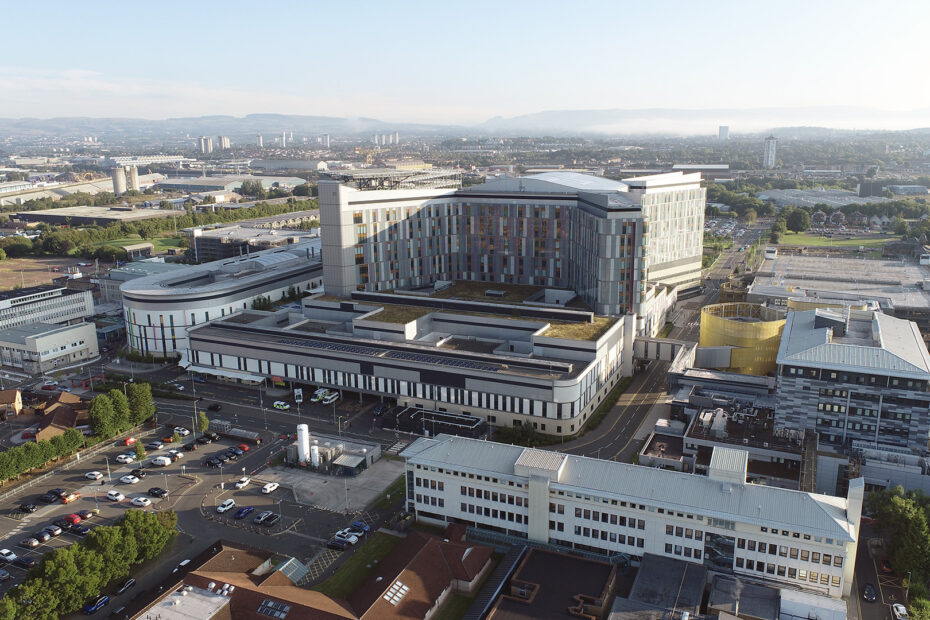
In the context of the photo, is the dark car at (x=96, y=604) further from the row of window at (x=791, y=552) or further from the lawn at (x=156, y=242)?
the lawn at (x=156, y=242)

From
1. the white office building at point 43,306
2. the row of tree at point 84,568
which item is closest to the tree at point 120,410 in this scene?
the row of tree at point 84,568

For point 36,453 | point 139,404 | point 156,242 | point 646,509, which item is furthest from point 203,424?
point 156,242

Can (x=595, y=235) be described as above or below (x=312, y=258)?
above

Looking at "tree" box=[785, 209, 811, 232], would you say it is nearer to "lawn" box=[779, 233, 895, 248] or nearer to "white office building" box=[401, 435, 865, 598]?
"lawn" box=[779, 233, 895, 248]

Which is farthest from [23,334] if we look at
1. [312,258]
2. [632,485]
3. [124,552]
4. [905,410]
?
[905,410]

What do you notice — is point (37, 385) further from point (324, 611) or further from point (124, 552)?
point (324, 611)

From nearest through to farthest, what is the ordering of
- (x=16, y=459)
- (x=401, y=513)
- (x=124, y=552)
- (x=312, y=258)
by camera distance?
(x=124, y=552) < (x=401, y=513) < (x=16, y=459) < (x=312, y=258)

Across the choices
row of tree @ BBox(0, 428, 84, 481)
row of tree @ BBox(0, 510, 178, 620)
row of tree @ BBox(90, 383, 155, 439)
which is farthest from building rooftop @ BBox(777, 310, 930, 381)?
row of tree @ BBox(0, 428, 84, 481)
